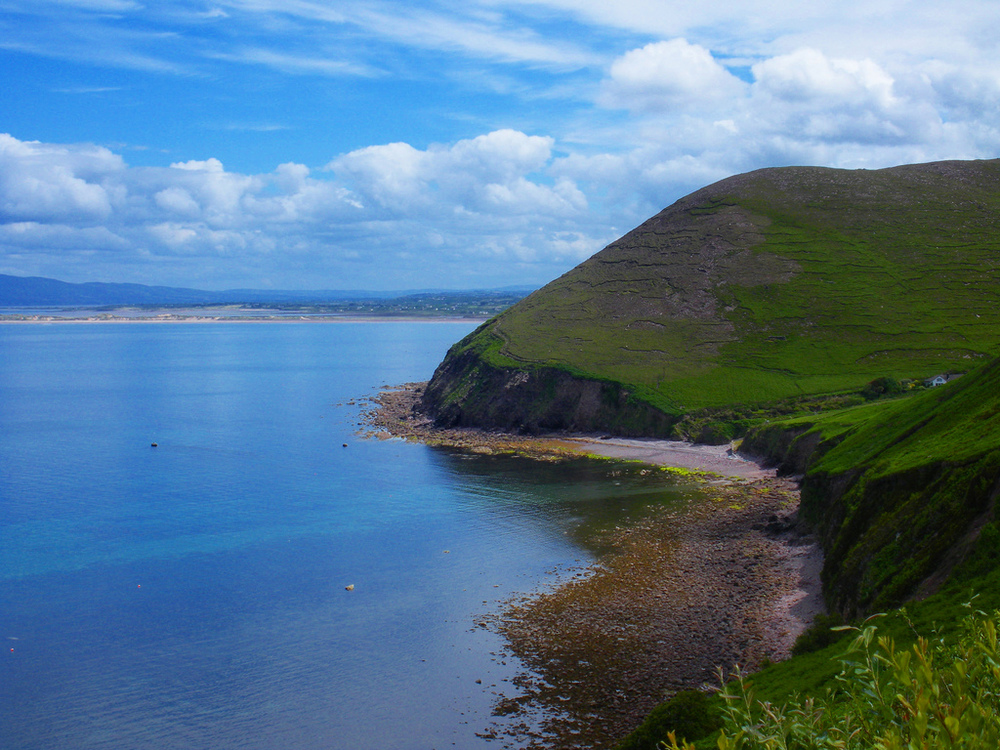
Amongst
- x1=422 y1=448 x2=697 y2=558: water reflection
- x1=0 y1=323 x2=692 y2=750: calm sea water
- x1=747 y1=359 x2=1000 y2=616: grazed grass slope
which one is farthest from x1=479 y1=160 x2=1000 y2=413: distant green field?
x1=747 y1=359 x2=1000 y2=616: grazed grass slope

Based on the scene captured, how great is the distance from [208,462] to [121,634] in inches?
1842

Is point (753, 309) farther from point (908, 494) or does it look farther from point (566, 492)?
point (908, 494)

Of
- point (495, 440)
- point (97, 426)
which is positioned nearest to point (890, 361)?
point (495, 440)

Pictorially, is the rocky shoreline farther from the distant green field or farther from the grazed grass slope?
the distant green field

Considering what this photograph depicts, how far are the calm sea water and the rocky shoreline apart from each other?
1902mm

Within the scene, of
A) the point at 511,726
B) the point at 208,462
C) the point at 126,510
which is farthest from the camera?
the point at 208,462

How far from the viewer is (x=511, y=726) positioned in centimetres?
2925

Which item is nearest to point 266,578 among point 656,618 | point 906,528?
point 656,618

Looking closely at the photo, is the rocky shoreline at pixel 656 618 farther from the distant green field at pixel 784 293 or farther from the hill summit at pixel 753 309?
the distant green field at pixel 784 293

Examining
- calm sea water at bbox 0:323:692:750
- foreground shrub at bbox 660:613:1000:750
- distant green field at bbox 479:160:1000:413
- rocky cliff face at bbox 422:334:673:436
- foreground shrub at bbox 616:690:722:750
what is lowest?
calm sea water at bbox 0:323:692:750

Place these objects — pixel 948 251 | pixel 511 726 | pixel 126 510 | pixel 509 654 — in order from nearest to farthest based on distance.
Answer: pixel 511 726 < pixel 509 654 < pixel 126 510 < pixel 948 251

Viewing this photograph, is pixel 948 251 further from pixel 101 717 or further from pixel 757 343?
pixel 101 717

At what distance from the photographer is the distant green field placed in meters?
99.6

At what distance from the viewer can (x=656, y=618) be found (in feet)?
125
